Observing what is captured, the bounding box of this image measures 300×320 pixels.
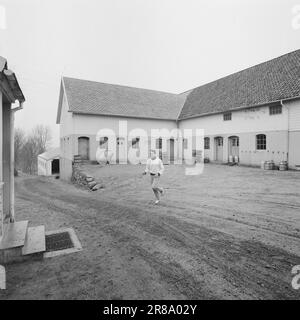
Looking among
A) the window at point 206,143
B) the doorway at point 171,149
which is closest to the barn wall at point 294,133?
the window at point 206,143

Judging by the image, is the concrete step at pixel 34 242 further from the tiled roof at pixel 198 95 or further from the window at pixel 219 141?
the window at pixel 219 141

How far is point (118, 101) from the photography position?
23797 mm

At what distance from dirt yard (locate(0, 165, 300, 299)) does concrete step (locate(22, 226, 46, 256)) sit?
241 mm

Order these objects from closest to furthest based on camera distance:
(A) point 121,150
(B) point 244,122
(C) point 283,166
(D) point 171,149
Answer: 1. (C) point 283,166
2. (B) point 244,122
3. (A) point 121,150
4. (D) point 171,149

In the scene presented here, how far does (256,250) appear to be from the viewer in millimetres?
4391

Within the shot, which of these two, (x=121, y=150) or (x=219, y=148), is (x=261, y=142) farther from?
(x=121, y=150)

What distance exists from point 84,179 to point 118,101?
11.0m

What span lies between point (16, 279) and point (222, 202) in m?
6.84

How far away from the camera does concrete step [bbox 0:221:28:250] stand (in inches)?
167

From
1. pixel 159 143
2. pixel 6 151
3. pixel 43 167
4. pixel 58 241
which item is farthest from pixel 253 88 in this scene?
pixel 43 167

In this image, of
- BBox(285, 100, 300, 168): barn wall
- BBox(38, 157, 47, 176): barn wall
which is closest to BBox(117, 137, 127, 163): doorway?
BBox(285, 100, 300, 168): barn wall

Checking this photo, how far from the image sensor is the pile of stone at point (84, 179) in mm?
14242
